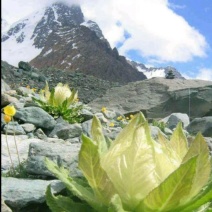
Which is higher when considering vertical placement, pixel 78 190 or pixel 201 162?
pixel 201 162

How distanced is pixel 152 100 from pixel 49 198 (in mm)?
16691

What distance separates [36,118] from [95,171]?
18.4 feet

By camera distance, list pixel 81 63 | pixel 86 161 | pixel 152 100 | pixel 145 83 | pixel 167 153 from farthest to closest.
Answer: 1. pixel 81 63
2. pixel 145 83
3. pixel 152 100
4. pixel 167 153
5. pixel 86 161

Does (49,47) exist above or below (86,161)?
above

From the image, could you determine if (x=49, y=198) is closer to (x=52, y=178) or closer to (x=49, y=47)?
(x=52, y=178)

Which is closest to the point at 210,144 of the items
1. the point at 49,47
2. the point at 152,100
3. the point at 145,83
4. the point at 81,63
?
the point at 152,100

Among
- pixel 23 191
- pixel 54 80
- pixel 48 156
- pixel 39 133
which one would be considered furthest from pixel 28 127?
pixel 54 80

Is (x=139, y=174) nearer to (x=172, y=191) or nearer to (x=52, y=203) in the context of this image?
(x=172, y=191)

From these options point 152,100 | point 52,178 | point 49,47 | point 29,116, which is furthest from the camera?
point 49,47

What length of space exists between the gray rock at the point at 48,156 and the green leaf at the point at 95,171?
1.28 meters

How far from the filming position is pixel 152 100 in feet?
62.0

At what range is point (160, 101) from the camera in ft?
61.6

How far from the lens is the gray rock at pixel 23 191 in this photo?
120 inches

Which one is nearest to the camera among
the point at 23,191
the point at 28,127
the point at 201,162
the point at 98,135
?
the point at 201,162
